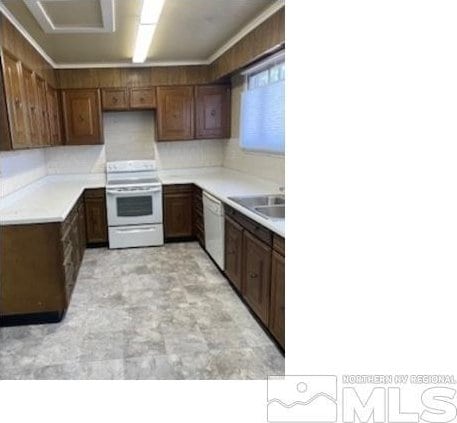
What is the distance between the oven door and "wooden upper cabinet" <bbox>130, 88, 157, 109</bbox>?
3.77 ft

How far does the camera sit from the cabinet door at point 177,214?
533cm

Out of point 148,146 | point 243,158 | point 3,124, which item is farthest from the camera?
point 148,146

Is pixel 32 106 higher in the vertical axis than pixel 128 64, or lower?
lower

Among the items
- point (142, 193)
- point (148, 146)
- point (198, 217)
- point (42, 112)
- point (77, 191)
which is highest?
point (42, 112)

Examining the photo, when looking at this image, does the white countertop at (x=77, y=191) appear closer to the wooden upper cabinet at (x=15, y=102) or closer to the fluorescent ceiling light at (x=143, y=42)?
the wooden upper cabinet at (x=15, y=102)

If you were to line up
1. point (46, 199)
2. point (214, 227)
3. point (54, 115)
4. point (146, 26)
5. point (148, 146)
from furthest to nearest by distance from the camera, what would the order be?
point (148, 146)
point (54, 115)
point (214, 227)
point (46, 199)
point (146, 26)

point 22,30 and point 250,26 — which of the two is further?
point 250,26

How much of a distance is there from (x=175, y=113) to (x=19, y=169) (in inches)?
84.8

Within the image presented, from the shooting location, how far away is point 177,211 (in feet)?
17.6

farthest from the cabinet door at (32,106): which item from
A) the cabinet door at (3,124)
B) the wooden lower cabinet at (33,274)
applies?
the wooden lower cabinet at (33,274)

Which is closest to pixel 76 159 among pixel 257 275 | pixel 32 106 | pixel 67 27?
pixel 32 106

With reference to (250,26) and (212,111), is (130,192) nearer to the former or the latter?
(212,111)
